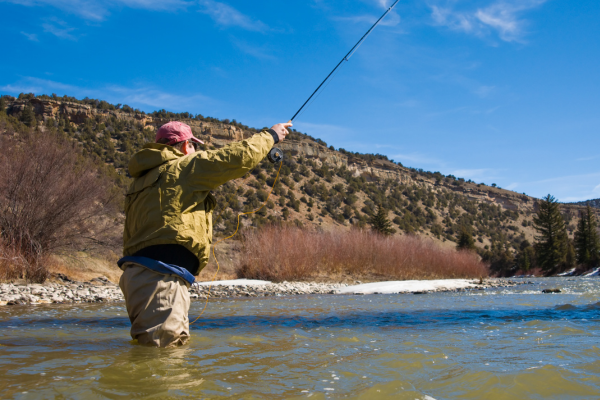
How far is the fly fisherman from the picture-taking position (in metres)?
3.08

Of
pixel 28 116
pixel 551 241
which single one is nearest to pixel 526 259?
→ pixel 551 241

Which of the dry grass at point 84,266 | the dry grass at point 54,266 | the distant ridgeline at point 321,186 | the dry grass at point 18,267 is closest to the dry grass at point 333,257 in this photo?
the dry grass at point 84,266

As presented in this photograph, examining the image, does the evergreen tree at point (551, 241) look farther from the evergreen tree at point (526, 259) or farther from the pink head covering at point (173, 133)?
the pink head covering at point (173, 133)

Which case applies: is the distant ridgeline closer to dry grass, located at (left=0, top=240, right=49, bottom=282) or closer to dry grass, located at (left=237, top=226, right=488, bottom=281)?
dry grass, located at (left=237, top=226, right=488, bottom=281)

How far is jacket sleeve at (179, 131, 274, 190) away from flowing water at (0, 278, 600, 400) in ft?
4.10

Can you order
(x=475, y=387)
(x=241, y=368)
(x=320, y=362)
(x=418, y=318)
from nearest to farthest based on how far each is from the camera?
(x=475, y=387), (x=241, y=368), (x=320, y=362), (x=418, y=318)

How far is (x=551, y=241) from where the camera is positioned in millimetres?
57156

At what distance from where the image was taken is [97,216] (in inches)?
714

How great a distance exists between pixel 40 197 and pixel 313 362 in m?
13.9

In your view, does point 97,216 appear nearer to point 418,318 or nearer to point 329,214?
point 418,318

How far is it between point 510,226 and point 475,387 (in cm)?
8602

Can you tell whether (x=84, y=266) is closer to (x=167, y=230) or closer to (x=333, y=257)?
(x=333, y=257)

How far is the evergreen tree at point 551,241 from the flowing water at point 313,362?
193 ft

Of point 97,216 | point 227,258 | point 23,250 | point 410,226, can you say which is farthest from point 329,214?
point 23,250
